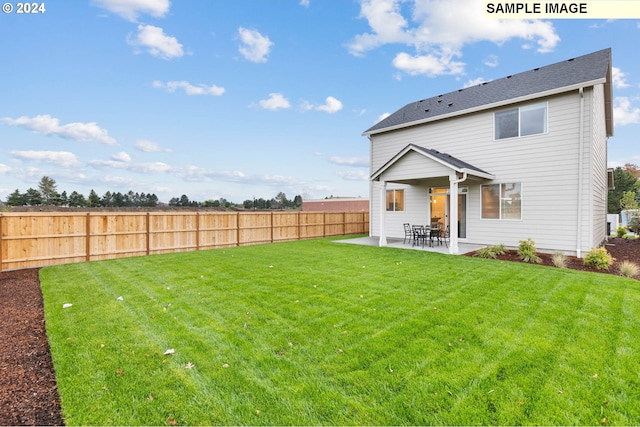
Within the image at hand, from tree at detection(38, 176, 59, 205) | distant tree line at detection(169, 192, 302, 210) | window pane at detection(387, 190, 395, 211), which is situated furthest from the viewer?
tree at detection(38, 176, 59, 205)

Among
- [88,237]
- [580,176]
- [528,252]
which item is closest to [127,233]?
[88,237]

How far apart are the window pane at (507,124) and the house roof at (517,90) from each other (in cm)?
44

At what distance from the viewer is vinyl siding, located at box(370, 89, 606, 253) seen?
9398 millimetres

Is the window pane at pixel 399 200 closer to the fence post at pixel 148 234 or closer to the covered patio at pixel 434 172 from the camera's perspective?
the covered patio at pixel 434 172

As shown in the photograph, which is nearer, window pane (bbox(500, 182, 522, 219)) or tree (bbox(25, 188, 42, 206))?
window pane (bbox(500, 182, 522, 219))

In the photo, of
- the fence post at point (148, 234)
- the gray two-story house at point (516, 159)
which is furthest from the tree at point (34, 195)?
the gray two-story house at point (516, 159)

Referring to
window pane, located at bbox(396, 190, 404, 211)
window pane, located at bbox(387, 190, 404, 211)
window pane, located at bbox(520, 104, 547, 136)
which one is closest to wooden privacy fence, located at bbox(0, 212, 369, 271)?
window pane, located at bbox(387, 190, 404, 211)

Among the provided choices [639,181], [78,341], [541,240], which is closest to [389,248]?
[541,240]

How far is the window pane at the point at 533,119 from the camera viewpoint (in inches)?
394

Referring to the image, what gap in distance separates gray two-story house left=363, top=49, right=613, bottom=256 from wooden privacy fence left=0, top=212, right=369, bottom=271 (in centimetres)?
565

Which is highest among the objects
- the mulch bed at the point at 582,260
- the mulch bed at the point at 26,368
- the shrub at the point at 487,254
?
the shrub at the point at 487,254

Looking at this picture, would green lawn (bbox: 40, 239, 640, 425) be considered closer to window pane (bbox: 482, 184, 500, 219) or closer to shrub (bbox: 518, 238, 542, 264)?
shrub (bbox: 518, 238, 542, 264)

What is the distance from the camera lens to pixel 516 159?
416 inches

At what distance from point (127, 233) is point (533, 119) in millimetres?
14591
